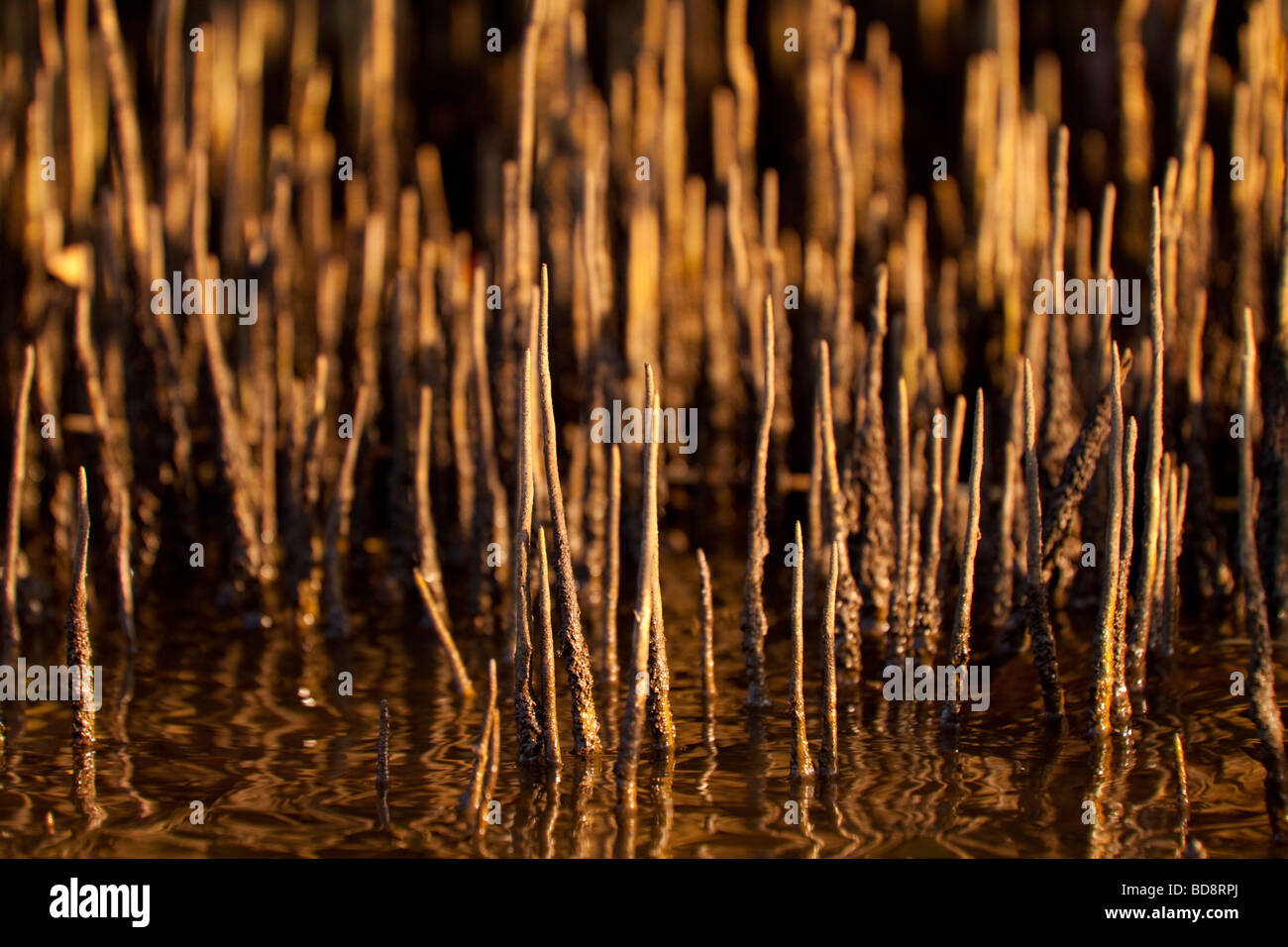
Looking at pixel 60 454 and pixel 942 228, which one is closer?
pixel 60 454

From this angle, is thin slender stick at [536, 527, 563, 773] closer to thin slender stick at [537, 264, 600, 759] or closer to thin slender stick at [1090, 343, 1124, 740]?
thin slender stick at [537, 264, 600, 759]

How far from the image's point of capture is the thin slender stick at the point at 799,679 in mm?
3104

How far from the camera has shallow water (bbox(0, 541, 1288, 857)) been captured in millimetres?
3043

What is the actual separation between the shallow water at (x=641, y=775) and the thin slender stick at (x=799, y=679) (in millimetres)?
54

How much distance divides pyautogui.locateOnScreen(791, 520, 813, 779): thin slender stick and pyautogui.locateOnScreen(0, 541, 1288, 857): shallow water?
0.18 feet

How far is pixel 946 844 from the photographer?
9.83 ft

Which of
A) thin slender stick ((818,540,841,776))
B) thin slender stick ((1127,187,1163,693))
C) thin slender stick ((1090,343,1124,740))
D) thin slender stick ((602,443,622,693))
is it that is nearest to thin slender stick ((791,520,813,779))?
thin slender stick ((818,540,841,776))

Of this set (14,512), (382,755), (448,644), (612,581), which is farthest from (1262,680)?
(14,512)

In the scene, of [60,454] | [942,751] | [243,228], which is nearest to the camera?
[942,751]

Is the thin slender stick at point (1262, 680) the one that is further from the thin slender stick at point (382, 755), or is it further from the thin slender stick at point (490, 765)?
the thin slender stick at point (382, 755)

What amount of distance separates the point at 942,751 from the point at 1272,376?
52.7 inches

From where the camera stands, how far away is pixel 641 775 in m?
3.34

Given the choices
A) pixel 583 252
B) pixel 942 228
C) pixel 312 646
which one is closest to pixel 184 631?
pixel 312 646

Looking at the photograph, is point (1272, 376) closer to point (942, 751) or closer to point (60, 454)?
point (942, 751)
